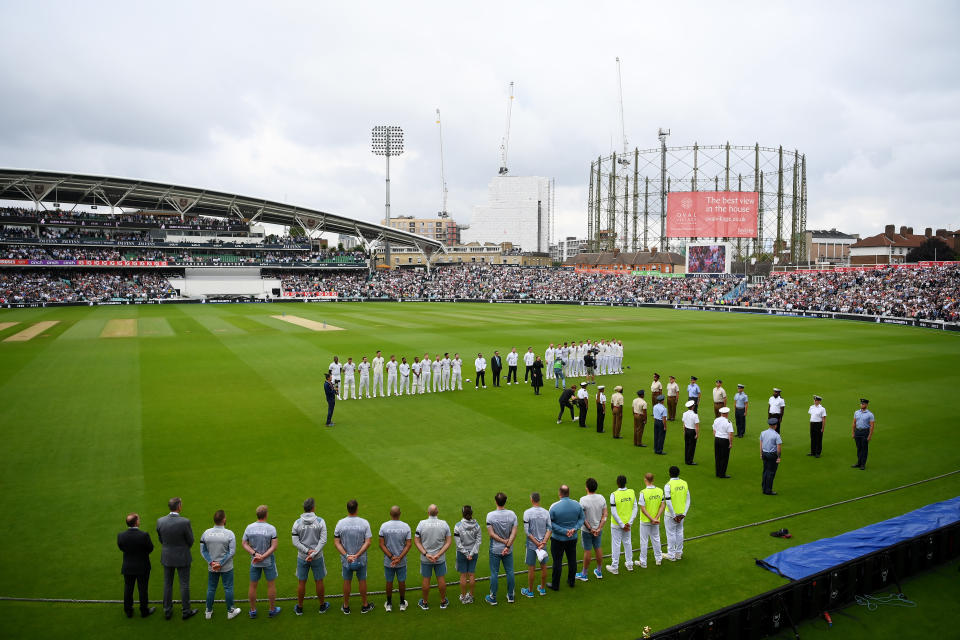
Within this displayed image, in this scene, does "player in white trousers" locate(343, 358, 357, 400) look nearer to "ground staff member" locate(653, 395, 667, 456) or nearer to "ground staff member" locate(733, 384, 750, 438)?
"ground staff member" locate(653, 395, 667, 456)

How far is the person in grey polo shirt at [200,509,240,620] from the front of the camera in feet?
22.4

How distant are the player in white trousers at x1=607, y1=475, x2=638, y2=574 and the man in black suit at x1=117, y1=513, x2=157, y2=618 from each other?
588 cm

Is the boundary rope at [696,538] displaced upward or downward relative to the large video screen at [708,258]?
downward

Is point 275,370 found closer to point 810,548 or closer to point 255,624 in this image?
point 255,624

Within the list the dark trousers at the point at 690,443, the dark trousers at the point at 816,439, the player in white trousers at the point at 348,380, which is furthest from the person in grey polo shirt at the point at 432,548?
the player in white trousers at the point at 348,380

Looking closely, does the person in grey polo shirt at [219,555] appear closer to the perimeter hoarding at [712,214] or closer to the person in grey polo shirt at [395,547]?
the person in grey polo shirt at [395,547]

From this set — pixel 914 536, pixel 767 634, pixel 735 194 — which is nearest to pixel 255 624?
pixel 767 634

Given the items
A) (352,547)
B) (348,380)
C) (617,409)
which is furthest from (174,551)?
(348,380)

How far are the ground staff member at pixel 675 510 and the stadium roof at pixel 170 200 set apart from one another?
79.6 metres

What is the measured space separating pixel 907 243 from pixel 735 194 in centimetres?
5839

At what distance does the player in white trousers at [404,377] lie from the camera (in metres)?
19.8

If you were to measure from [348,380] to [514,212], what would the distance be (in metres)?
156

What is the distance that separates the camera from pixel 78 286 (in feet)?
226

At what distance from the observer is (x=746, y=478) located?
11938 millimetres
